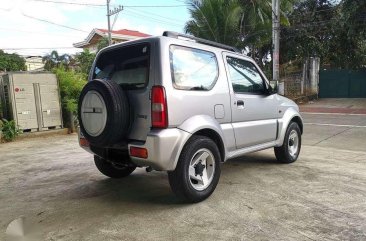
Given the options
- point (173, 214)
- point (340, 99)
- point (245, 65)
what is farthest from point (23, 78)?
point (340, 99)

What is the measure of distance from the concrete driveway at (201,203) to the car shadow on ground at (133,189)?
1 cm

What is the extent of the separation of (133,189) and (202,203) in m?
1.11

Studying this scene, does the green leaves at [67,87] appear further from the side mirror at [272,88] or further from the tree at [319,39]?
the tree at [319,39]

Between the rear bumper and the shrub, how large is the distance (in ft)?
24.2

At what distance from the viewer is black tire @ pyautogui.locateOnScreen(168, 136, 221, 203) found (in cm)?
400

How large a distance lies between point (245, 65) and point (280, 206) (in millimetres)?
2173

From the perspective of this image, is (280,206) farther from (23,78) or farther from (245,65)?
(23,78)

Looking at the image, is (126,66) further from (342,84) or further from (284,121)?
(342,84)

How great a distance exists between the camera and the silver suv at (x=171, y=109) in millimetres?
3938

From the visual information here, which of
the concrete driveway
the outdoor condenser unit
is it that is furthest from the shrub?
the concrete driveway

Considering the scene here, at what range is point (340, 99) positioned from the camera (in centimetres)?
2236

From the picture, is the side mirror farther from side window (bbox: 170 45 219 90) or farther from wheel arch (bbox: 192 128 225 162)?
wheel arch (bbox: 192 128 225 162)

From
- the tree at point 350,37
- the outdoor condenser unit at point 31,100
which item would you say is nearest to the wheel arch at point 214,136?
the outdoor condenser unit at point 31,100

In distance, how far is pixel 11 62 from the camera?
3834cm
